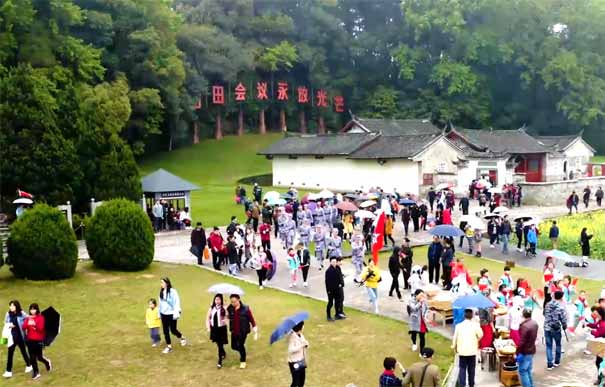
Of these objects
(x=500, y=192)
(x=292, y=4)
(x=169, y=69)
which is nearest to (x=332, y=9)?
(x=292, y=4)

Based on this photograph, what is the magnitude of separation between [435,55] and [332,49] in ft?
37.1

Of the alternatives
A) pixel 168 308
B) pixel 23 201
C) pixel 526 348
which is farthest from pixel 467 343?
pixel 23 201

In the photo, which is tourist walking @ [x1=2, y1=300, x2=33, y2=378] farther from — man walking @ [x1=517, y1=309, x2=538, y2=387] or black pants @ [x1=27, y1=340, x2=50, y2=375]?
man walking @ [x1=517, y1=309, x2=538, y2=387]

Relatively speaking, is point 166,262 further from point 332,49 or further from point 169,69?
point 332,49

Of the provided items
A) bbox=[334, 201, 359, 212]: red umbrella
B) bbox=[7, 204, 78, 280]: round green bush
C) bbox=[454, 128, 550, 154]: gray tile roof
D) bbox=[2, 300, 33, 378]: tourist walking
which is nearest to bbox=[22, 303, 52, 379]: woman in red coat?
bbox=[2, 300, 33, 378]: tourist walking

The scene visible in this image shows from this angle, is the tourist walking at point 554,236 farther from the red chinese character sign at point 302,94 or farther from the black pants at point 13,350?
the red chinese character sign at point 302,94

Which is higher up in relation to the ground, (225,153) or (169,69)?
(169,69)

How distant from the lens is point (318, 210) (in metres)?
26.3

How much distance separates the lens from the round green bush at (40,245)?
19.2 meters

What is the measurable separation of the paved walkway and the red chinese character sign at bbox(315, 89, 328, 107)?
37.4m

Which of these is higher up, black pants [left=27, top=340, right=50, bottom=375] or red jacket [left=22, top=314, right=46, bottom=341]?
red jacket [left=22, top=314, right=46, bottom=341]

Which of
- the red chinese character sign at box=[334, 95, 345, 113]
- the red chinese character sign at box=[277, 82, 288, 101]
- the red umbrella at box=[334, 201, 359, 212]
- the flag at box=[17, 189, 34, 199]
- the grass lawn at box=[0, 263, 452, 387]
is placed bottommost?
the grass lawn at box=[0, 263, 452, 387]

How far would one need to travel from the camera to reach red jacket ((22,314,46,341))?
1221 centimetres

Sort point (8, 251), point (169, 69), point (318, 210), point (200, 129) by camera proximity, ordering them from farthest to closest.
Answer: point (200, 129) < point (169, 69) < point (318, 210) < point (8, 251)
